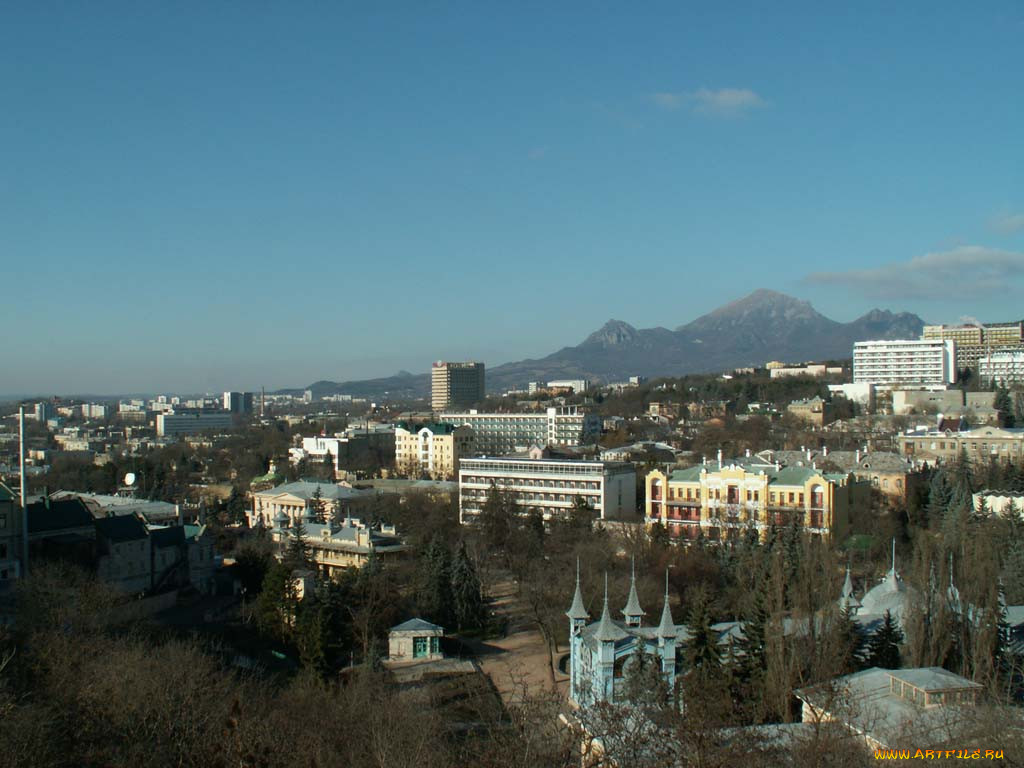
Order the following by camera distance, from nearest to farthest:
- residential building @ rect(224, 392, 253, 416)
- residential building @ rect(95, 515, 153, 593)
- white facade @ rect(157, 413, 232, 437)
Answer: residential building @ rect(95, 515, 153, 593)
white facade @ rect(157, 413, 232, 437)
residential building @ rect(224, 392, 253, 416)

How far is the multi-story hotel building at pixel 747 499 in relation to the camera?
26.9 metres

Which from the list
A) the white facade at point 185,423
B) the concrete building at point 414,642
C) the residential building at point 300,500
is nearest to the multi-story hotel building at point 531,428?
the residential building at point 300,500

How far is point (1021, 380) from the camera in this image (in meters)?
59.4

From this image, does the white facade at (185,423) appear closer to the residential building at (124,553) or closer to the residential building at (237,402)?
the residential building at (237,402)

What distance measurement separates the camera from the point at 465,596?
68.4 feet

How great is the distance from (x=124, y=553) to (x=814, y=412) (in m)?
40.3

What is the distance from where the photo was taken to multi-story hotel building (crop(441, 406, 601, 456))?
2217 inches

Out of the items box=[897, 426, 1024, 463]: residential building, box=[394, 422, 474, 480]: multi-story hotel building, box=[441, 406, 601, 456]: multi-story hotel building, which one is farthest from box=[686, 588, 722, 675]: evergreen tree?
box=[441, 406, 601, 456]: multi-story hotel building

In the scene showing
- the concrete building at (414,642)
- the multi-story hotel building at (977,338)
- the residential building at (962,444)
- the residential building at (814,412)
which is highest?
the multi-story hotel building at (977,338)

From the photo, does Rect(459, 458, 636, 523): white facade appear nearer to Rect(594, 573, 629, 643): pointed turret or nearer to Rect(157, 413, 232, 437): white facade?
Rect(594, 573, 629, 643): pointed turret

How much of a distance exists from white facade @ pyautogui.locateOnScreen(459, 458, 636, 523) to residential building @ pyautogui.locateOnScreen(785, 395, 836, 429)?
22.8 meters

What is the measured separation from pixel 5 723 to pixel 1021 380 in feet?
203

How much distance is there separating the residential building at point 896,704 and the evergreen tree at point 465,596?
964cm

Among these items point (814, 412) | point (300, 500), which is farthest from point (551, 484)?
point (814, 412)
